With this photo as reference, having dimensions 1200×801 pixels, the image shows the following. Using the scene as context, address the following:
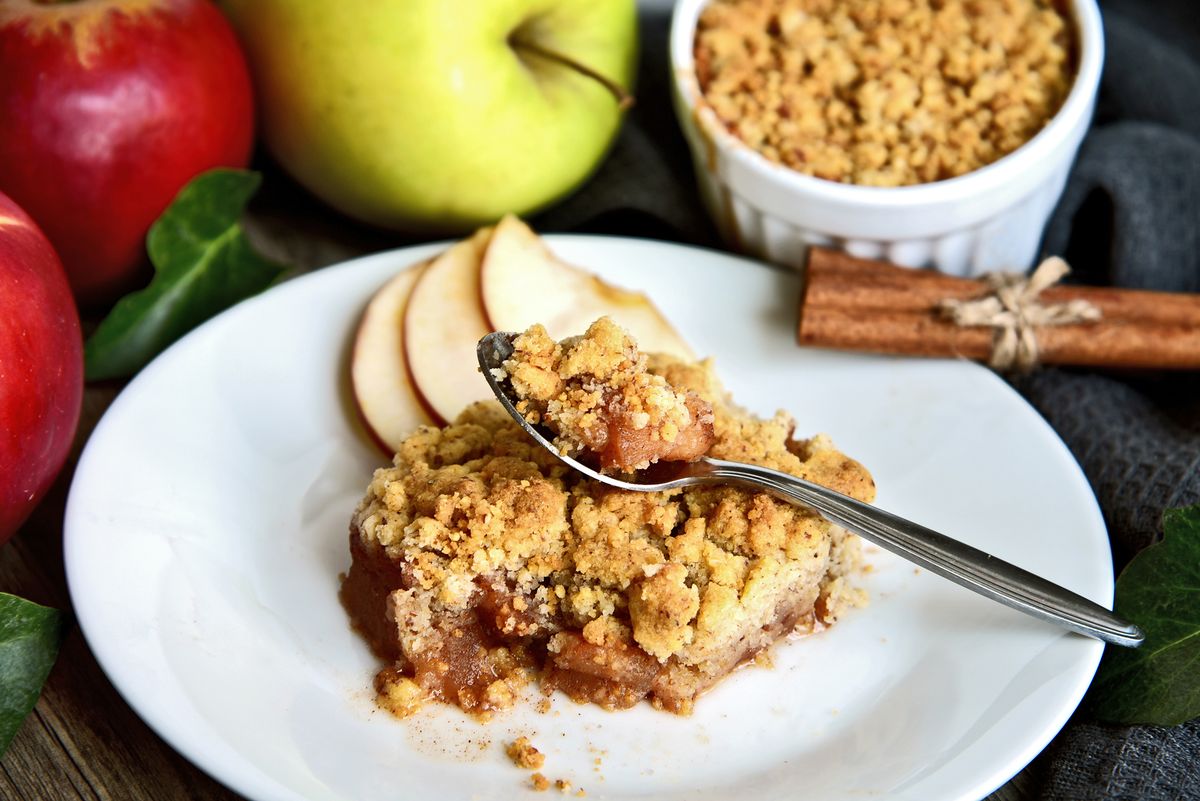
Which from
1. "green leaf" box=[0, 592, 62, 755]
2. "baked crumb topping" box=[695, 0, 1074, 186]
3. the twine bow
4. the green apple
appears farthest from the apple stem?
"green leaf" box=[0, 592, 62, 755]

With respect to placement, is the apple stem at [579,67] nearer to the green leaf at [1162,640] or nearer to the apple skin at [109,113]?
the apple skin at [109,113]

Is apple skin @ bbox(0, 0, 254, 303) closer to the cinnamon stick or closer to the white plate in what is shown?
the white plate

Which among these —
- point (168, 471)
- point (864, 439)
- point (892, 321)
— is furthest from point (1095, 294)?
point (168, 471)

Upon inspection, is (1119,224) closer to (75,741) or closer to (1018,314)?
(1018,314)

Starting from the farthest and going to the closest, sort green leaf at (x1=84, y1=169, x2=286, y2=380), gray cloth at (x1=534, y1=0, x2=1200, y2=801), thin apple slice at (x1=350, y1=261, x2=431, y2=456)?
green leaf at (x1=84, y1=169, x2=286, y2=380)
thin apple slice at (x1=350, y1=261, x2=431, y2=456)
gray cloth at (x1=534, y1=0, x2=1200, y2=801)

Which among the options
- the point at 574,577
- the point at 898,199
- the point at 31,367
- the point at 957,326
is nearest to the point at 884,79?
the point at 898,199

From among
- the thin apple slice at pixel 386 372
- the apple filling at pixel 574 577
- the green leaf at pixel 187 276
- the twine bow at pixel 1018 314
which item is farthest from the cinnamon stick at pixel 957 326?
the green leaf at pixel 187 276
